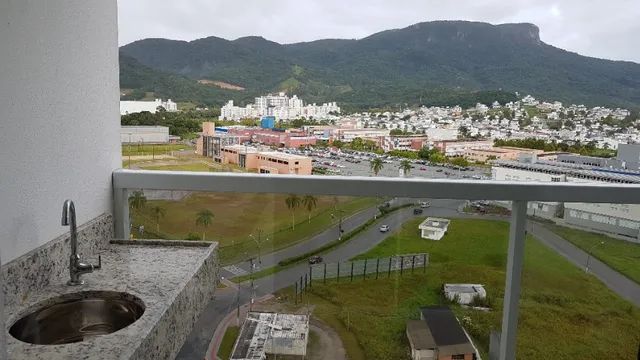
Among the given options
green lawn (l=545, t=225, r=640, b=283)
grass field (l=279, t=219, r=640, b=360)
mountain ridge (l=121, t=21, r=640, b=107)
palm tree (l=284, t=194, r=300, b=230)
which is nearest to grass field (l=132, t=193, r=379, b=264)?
palm tree (l=284, t=194, r=300, b=230)

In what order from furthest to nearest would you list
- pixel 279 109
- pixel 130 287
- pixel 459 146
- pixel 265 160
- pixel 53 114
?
pixel 279 109 → pixel 459 146 → pixel 265 160 → pixel 53 114 → pixel 130 287

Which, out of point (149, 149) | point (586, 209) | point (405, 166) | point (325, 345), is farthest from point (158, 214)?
point (586, 209)

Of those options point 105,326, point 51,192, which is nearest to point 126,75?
point 51,192

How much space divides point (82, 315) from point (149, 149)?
3.31 feet

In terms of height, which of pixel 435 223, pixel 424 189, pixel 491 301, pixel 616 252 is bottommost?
pixel 491 301

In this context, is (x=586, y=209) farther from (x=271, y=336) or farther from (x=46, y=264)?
(x=46, y=264)

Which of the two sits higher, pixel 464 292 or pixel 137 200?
pixel 137 200

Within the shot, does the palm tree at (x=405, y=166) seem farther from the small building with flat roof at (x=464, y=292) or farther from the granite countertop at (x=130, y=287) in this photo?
the granite countertop at (x=130, y=287)

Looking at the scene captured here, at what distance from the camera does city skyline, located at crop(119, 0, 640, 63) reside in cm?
270

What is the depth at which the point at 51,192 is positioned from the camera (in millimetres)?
1755

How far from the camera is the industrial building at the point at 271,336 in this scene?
7.04 feet

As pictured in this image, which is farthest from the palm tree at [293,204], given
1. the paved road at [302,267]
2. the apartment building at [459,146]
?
the apartment building at [459,146]

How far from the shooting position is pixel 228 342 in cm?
215

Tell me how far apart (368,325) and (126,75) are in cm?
161
